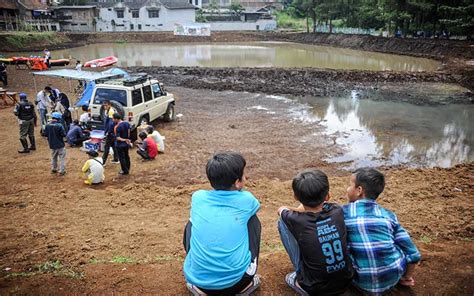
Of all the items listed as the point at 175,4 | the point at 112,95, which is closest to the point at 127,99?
the point at 112,95

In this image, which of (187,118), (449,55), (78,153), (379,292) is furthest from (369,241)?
(449,55)

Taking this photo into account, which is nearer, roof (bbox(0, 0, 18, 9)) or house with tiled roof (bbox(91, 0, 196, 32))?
roof (bbox(0, 0, 18, 9))

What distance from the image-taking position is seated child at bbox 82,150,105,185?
329 inches

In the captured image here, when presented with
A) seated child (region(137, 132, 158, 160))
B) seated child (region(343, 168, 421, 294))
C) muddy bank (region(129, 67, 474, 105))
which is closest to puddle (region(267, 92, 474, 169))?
muddy bank (region(129, 67, 474, 105))

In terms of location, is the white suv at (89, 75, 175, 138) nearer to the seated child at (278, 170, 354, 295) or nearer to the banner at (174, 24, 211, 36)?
the seated child at (278, 170, 354, 295)

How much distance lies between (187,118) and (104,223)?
32.2 ft

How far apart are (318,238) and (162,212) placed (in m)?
4.71

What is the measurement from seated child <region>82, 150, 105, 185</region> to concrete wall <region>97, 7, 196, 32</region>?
7128cm

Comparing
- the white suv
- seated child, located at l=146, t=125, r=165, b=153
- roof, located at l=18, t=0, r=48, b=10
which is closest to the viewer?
seated child, located at l=146, t=125, r=165, b=153

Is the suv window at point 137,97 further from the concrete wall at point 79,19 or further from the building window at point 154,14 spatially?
the building window at point 154,14

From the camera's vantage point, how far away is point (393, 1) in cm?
4519

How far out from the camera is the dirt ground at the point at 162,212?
3797mm

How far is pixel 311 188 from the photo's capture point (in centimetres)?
300

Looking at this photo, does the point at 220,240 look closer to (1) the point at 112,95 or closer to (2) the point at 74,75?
(1) the point at 112,95
